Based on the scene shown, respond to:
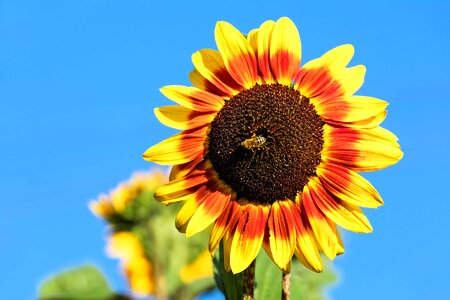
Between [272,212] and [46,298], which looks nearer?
[272,212]

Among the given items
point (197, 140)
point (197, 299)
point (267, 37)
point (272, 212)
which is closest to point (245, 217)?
point (272, 212)

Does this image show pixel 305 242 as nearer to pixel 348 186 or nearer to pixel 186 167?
pixel 348 186

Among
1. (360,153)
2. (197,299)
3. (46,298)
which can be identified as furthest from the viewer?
(197,299)

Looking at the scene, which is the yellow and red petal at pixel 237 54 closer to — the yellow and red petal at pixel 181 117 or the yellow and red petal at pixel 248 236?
the yellow and red petal at pixel 181 117

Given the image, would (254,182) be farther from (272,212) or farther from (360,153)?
(360,153)

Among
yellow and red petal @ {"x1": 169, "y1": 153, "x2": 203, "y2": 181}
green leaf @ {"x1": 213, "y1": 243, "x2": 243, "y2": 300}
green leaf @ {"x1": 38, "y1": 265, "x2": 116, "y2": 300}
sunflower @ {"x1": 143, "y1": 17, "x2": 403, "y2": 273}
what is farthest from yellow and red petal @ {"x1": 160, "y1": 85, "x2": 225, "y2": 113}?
green leaf @ {"x1": 38, "y1": 265, "x2": 116, "y2": 300}

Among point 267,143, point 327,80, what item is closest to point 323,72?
point 327,80
